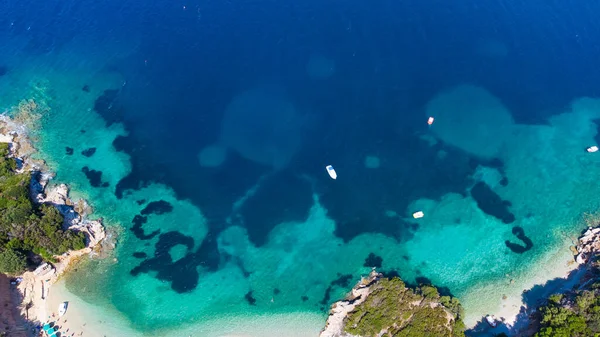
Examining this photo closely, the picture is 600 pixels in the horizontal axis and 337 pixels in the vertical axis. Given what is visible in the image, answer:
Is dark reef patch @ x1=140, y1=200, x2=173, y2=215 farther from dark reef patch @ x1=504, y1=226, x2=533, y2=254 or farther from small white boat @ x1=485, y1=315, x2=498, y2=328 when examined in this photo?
dark reef patch @ x1=504, y1=226, x2=533, y2=254

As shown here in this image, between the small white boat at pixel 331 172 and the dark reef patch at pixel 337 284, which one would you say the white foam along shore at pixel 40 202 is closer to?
the dark reef patch at pixel 337 284

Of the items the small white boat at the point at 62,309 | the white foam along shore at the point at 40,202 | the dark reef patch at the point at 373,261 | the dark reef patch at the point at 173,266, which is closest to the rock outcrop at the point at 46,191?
the white foam along shore at the point at 40,202

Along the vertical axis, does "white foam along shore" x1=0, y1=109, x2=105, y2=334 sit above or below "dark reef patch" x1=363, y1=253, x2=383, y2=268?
above

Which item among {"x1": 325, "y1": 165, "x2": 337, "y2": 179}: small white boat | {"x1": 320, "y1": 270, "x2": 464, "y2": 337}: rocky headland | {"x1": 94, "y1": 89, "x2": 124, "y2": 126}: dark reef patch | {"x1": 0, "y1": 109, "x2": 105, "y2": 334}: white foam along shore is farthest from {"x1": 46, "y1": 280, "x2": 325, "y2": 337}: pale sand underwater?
{"x1": 94, "y1": 89, "x2": 124, "y2": 126}: dark reef patch

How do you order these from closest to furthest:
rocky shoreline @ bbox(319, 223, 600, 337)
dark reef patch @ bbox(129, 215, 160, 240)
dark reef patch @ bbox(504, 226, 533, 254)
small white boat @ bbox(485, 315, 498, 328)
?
rocky shoreline @ bbox(319, 223, 600, 337) → small white boat @ bbox(485, 315, 498, 328) → dark reef patch @ bbox(504, 226, 533, 254) → dark reef patch @ bbox(129, 215, 160, 240)

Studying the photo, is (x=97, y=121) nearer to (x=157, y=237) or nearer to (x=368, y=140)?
(x=157, y=237)

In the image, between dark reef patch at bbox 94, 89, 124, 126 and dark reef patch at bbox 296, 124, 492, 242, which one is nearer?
dark reef patch at bbox 296, 124, 492, 242

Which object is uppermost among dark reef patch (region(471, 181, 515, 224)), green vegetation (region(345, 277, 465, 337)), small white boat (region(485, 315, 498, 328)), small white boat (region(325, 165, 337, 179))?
small white boat (region(325, 165, 337, 179))
